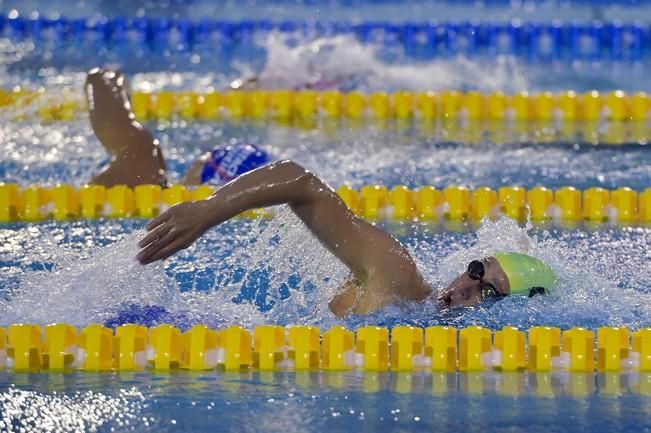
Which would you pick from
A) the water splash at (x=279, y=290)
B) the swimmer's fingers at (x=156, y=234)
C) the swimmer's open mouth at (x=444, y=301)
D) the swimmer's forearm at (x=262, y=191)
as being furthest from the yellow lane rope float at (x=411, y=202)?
the swimmer's fingers at (x=156, y=234)

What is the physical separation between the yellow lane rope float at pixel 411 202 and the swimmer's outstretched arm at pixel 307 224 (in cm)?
143

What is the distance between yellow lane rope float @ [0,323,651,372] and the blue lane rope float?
5006 mm

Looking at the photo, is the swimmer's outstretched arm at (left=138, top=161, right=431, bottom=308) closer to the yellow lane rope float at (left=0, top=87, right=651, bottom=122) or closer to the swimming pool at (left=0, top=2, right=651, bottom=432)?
the swimming pool at (left=0, top=2, right=651, bottom=432)

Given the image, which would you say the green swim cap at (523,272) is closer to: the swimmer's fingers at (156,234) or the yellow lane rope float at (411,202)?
the swimmer's fingers at (156,234)

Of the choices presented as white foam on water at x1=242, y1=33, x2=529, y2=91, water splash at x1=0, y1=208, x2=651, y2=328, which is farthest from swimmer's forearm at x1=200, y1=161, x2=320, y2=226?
white foam on water at x1=242, y1=33, x2=529, y2=91

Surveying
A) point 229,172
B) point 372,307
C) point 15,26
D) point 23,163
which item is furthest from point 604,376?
point 15,26

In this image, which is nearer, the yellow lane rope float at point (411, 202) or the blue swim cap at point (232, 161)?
the blue swim cap at point (232, 161)

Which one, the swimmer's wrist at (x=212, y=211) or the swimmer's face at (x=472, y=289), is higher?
the swimmer's wrist at (x=212, y=211)

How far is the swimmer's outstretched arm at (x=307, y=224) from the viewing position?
2.96 meters

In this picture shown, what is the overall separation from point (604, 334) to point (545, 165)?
7.57 feet

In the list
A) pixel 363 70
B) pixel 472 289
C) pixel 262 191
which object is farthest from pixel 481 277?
pixel 363 70

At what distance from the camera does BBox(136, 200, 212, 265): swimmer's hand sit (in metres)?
2.93

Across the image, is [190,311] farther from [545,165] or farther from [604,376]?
[545,165]

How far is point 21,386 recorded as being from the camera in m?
3.20
